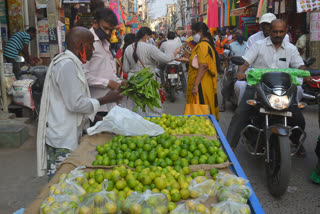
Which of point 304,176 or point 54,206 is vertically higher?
point 54,206

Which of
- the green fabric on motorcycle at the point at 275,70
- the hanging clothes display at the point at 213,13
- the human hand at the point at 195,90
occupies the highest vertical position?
the hanging clothes display at the point at 213,13

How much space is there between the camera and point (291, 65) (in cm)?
496

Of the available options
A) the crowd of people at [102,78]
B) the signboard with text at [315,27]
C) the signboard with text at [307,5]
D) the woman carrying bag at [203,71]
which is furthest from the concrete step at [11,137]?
the signboard with text at [315,27]

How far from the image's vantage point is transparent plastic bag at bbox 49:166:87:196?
7.23 feet

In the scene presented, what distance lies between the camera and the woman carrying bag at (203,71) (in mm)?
5461

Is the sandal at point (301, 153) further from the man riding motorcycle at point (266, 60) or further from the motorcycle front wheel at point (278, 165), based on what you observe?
the motorcycle front wheel at point (278, 165)

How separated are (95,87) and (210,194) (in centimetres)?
240

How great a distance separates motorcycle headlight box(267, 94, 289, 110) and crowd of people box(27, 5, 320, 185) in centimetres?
61

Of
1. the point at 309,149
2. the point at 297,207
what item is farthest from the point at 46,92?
the point at 309,149

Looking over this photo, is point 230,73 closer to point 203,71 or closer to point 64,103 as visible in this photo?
point 203,71

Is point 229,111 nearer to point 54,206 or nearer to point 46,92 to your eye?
point 46,92

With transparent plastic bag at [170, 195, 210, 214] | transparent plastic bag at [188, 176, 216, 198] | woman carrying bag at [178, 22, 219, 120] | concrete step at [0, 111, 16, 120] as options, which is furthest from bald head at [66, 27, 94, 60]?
concrete step at [0, 111, 16, 120]

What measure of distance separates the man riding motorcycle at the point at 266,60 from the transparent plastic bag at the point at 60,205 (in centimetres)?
316

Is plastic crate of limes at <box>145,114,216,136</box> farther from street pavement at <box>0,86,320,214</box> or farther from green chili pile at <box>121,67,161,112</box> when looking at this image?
street pavement at <box>0,86,320,214</box>
